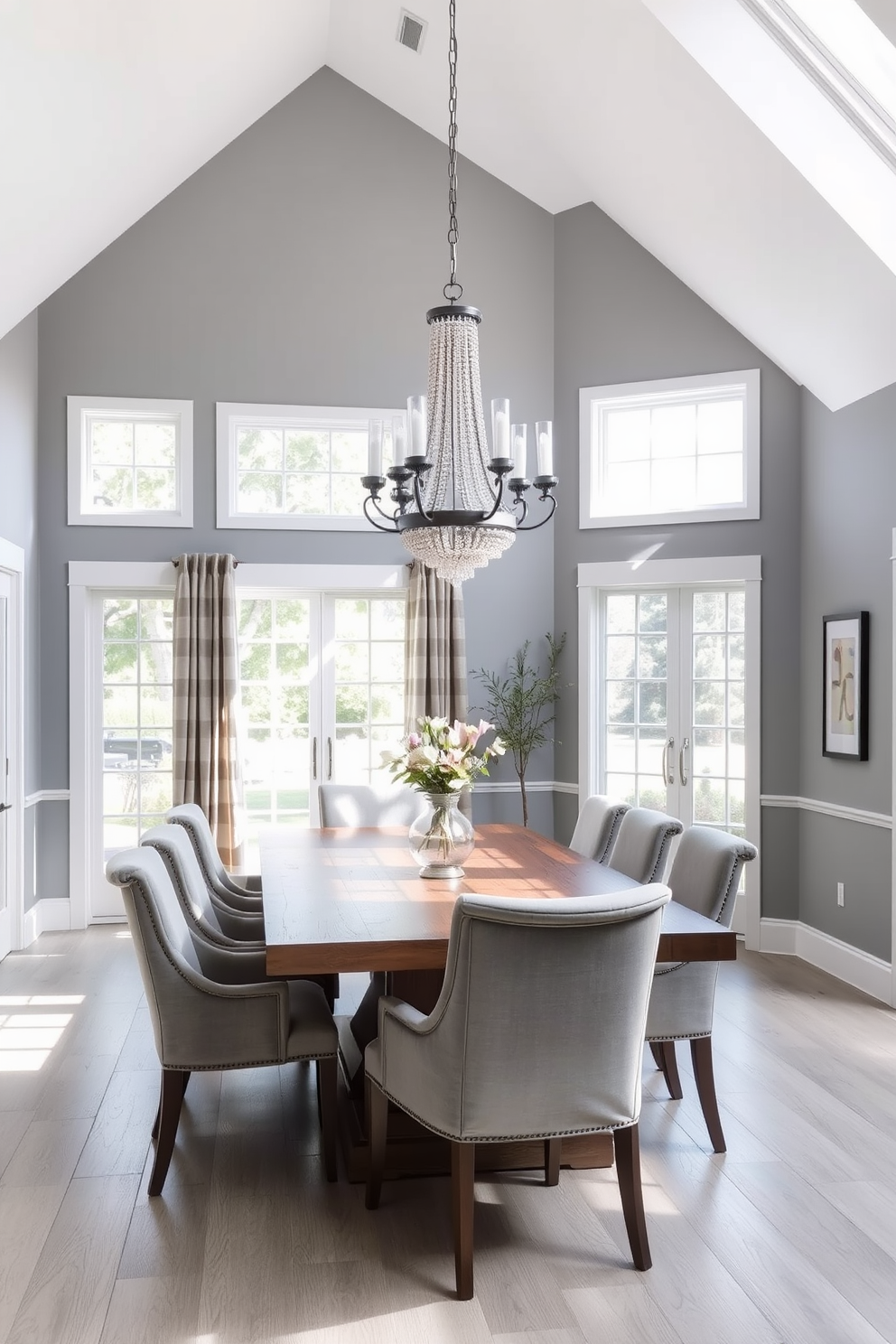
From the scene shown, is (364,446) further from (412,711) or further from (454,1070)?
(454,1070)

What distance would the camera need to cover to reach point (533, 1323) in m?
2.34

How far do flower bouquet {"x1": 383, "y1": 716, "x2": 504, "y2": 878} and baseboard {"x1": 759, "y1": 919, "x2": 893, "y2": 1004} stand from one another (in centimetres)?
237

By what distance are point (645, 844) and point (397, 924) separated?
1343mm

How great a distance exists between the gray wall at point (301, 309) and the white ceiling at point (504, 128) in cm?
19

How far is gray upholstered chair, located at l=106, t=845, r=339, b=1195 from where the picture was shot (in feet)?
9.45

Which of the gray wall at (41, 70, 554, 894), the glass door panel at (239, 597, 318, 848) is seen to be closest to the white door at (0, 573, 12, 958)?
the gray wall at (41, 70, 554, 894)

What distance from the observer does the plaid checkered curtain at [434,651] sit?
601 cm

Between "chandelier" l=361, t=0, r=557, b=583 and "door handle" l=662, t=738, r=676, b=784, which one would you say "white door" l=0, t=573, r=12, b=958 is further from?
"door handle" l=662, t=738, r=676, b=784

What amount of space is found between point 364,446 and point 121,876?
3.92m

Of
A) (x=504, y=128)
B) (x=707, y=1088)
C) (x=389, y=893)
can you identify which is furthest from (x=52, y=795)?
(x=504, y=128)

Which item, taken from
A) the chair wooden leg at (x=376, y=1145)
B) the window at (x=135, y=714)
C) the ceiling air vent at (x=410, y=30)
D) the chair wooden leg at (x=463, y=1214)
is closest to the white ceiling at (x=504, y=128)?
the ceiling air vent at (x=410, y=30)

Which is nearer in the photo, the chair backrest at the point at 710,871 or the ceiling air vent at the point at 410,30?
the chair backrest at the point at 710,871

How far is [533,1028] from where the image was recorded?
2.38 metres

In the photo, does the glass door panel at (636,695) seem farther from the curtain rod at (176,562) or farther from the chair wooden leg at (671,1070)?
the chair wooden leg at (671,1070)
